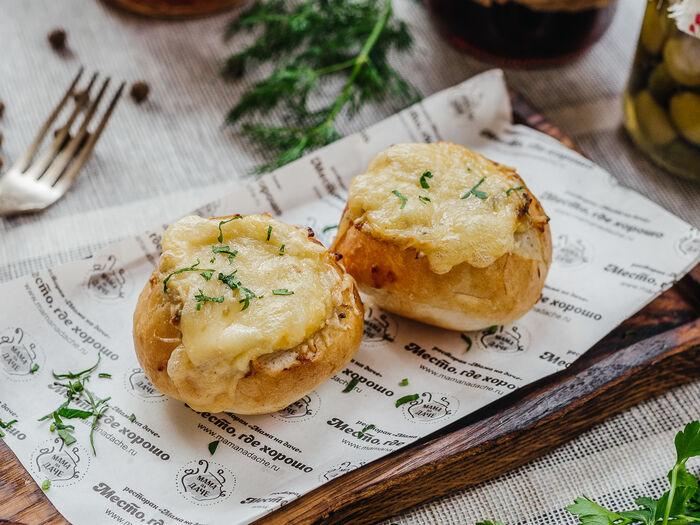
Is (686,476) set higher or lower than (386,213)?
lower

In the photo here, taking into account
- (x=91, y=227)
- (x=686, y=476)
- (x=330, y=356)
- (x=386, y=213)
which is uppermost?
(x=386, y=213)

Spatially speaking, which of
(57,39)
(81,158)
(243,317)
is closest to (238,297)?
(243,317)

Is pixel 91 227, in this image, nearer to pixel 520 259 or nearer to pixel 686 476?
pixel 520 259

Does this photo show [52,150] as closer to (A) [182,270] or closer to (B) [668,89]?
(A) [182,270]

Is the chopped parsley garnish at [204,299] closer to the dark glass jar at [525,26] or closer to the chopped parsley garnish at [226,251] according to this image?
the chopped parsley garnish at [226,251]

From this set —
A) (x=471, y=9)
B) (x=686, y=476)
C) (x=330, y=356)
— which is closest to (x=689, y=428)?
(x=686, y=476)

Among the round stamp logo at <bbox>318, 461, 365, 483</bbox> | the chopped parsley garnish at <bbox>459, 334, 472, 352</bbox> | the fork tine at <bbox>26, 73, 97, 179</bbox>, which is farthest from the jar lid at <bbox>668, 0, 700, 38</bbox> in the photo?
the fork tine at <bbox>26, 73, 97, 179</bbox>
